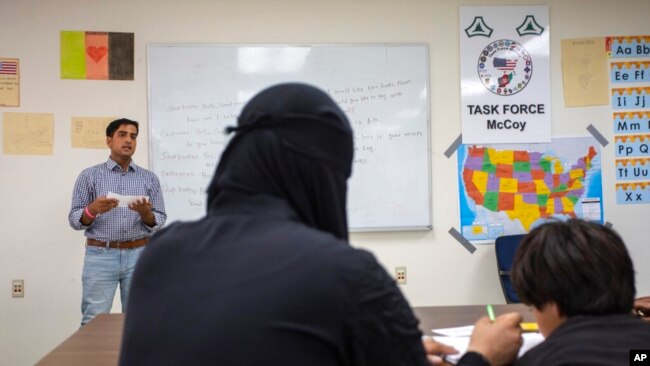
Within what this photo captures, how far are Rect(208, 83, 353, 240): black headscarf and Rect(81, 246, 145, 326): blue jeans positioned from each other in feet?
8.51

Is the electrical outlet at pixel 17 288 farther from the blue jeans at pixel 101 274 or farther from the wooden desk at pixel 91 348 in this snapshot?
the wooden desk at pixel 91 348

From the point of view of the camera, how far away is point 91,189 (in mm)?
3430

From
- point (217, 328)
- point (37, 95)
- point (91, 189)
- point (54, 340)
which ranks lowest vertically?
point (54, 340)

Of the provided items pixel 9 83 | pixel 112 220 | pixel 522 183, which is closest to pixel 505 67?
pixel 522 183

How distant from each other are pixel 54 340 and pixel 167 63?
1.97 metres

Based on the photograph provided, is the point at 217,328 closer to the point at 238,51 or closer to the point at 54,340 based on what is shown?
the point at 238,51

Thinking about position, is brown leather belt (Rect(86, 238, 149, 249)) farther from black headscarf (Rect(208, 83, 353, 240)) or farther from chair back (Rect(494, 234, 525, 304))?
black headscarf (Rect(208, 83, 353, 240))

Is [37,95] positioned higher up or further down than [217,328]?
higher up

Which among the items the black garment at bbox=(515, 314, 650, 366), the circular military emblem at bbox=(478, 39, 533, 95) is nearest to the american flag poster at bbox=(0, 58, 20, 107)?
the circular military emblem at bbox=(478, 39, 533, 95)

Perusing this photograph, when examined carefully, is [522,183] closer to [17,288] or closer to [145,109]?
[145,109]

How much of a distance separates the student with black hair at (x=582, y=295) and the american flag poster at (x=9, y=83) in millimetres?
3592

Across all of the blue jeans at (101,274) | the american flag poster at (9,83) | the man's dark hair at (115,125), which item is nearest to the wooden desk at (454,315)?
the blue jeans at (101,274)

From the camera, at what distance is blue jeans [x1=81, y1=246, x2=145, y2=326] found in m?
3.35

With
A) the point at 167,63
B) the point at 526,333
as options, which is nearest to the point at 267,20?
the point at 167,63
